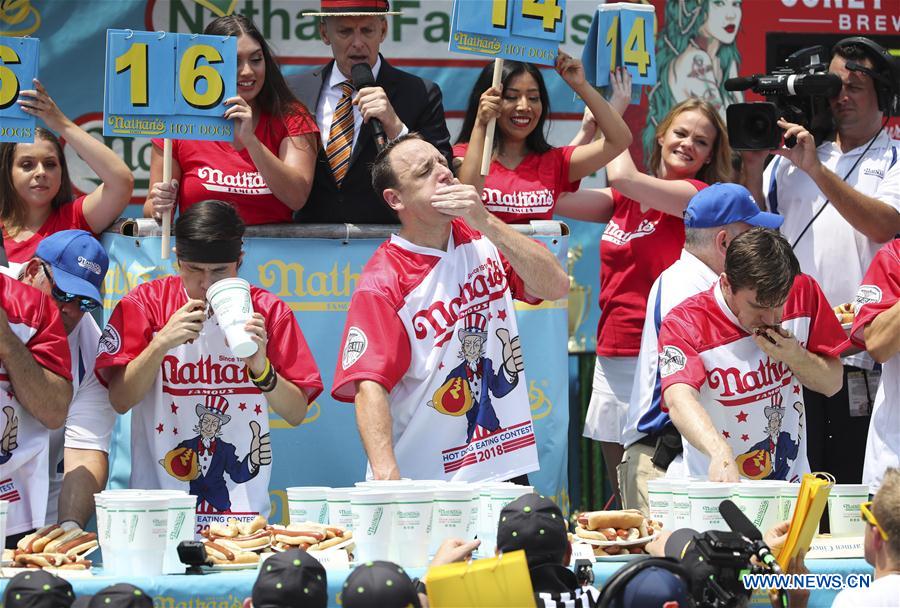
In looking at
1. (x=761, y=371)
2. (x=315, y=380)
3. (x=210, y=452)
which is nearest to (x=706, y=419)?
(x=761, y=371)

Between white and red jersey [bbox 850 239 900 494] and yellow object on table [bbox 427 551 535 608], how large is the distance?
228cm

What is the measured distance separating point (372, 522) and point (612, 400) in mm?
2587

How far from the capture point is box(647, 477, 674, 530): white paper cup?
3727mm

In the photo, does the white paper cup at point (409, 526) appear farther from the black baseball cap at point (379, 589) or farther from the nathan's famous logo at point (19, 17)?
the nathan's famous logo at point (19, 17)

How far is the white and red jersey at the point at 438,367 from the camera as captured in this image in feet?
14.3

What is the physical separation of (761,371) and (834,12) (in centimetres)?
352

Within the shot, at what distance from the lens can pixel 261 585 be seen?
2.87 meters

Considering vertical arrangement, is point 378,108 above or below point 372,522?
above

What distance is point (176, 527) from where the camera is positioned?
3.50 m

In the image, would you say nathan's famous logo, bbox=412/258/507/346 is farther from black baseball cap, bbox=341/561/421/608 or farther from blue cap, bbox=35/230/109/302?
black baseball cap, bbox=341/561/421/608

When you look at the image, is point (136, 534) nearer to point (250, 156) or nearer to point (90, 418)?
point (90, 418)

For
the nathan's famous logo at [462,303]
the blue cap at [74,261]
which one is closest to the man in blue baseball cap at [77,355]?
the blue cap at [74,261]

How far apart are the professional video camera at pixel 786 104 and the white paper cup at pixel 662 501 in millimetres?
2190

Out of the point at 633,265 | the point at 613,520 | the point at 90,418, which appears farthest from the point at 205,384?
the point at 633,265
